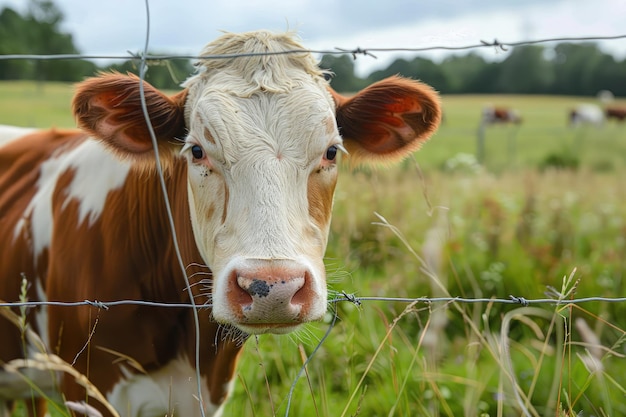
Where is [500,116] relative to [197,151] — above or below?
below

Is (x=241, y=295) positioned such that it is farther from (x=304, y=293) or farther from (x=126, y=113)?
(x=126, y=113)

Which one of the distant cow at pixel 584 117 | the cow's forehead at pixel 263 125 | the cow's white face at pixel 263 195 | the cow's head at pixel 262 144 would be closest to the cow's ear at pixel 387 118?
the cow's head at pixel 262 144

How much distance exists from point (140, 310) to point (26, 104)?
27.5m

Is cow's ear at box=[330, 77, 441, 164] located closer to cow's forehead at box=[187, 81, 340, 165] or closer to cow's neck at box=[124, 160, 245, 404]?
cow's forehead at box=[187, 81, 340, 165]

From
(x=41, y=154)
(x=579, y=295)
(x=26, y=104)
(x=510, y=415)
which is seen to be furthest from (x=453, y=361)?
(x=26, y=104)

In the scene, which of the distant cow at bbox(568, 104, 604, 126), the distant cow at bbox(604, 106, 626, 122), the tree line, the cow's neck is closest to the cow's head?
the cow's neck

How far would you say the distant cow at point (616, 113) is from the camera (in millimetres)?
42625

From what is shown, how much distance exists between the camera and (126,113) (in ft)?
8.36

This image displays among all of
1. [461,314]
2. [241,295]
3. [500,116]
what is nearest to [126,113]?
[241,295]

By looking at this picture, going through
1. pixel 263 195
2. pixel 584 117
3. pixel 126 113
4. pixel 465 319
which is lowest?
pixel 584 117

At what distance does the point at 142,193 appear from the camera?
2762 millimetres

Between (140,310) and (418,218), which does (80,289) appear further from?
(418,218)

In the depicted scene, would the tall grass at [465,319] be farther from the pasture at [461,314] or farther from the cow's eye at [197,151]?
the cow's eye at [197,151]

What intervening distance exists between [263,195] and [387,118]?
0.95 meters
